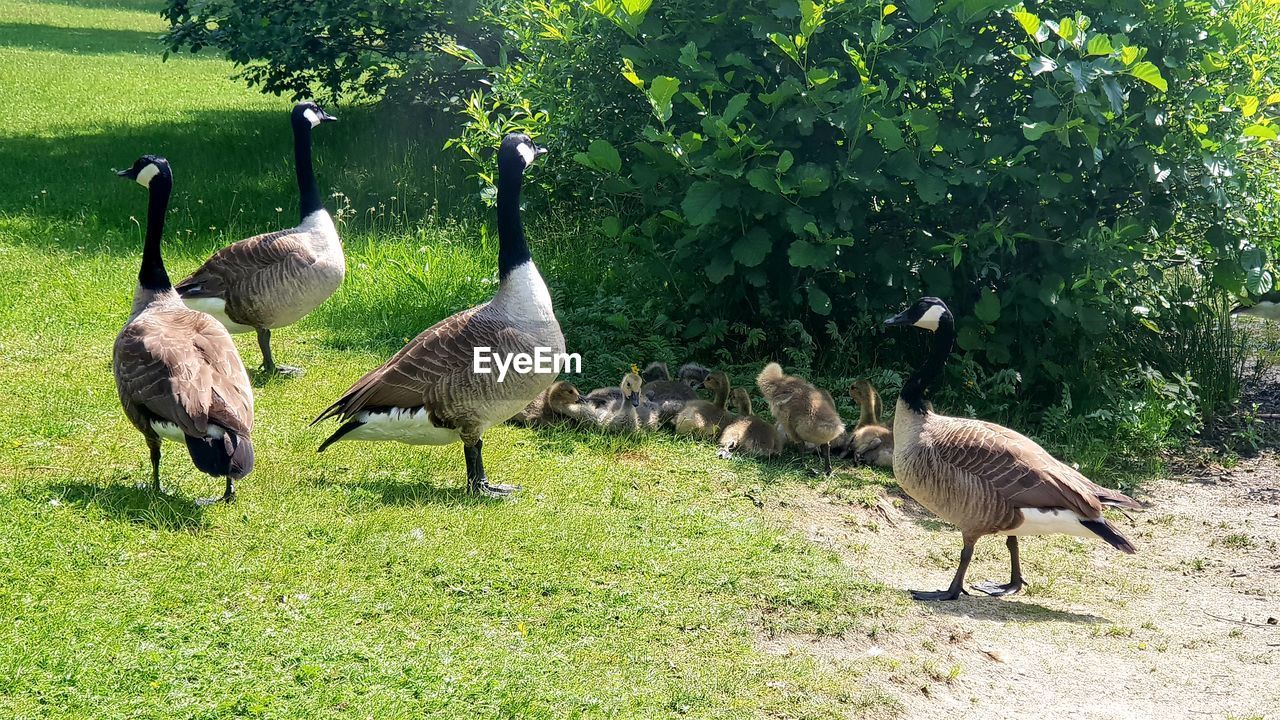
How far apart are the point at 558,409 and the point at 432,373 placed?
6.85 ft

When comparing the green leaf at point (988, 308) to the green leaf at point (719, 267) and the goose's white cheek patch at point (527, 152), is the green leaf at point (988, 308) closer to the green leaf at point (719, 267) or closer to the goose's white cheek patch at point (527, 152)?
the green leaf at point (719, 267)

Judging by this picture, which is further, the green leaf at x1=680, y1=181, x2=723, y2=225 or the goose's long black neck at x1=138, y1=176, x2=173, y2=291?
the green leaf at x1=680, y1=181, x2=723, y2=225

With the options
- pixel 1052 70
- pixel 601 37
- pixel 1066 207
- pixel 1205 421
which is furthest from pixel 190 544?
pixel 1205 421

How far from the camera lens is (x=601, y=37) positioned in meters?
9.93

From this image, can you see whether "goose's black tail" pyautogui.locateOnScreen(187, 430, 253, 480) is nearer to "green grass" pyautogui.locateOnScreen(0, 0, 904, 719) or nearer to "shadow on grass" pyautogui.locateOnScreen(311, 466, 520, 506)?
"green grass" pyautogui.locateOnScreen(0, 0, 904, 719)

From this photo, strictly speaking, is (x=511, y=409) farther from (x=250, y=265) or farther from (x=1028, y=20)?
(x=1028, y=20)

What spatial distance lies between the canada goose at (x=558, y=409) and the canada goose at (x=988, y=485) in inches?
105

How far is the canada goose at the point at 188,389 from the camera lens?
5.91 metres

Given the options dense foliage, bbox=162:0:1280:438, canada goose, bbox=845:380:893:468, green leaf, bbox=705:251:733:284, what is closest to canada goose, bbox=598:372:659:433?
green leaf, bbox=705:251:733:284

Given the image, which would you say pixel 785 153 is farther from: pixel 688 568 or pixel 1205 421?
pixel 1205 421

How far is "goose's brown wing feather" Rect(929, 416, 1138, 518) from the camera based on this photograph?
616 centimetres

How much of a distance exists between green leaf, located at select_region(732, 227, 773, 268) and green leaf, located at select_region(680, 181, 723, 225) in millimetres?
376

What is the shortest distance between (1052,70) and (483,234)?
6.01m

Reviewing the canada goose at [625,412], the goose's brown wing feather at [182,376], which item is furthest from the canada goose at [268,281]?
the canada goose at [625,412]
